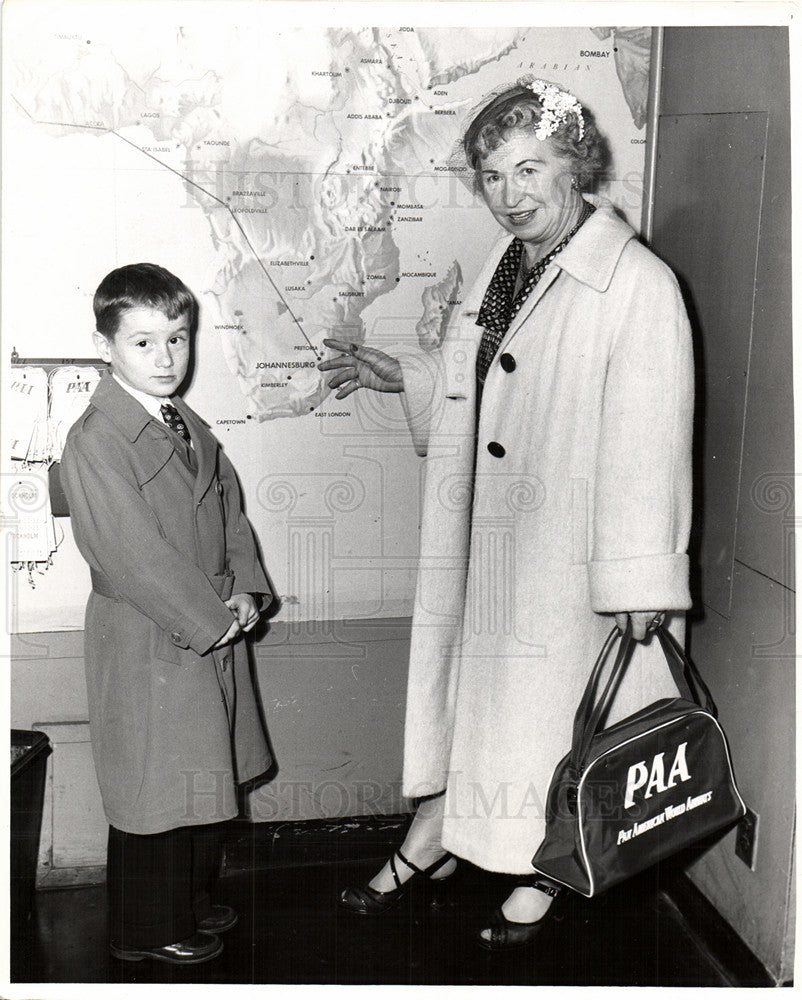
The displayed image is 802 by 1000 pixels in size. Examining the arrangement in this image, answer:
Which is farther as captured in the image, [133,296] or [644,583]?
[133,296]

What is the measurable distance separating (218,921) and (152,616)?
0.91 m

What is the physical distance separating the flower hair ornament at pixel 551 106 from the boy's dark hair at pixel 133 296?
99 centimetres

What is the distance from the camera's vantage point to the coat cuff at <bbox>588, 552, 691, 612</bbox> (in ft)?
7.68

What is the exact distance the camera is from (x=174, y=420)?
2.60 metres

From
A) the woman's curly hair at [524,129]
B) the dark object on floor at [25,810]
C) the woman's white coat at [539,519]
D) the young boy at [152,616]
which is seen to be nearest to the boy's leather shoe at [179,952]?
the young boy at [152,616]

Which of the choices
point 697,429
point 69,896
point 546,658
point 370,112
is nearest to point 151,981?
point 69,896

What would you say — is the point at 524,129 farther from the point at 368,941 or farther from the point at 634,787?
the point at 368,941

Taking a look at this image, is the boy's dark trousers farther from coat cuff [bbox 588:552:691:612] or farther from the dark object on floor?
→ coat cuff [bbox 588:552:691:612]

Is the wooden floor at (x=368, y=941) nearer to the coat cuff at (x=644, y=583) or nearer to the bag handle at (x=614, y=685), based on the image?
the bag handle at (x=614, y=685)

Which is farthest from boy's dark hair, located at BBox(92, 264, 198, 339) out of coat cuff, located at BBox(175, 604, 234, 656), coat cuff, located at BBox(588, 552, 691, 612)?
coat cuff, located at BBox(588, 552, 691, 612)

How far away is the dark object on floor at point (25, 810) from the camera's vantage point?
8.71 ft

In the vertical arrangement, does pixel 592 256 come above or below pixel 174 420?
above

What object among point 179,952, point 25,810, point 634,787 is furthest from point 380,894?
point 25,810

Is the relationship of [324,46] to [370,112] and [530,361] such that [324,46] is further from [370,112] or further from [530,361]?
[530,361]
